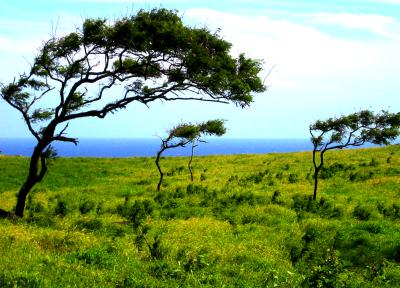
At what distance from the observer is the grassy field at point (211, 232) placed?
13.0 meters

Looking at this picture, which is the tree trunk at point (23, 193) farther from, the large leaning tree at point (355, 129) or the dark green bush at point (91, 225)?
the large leaning tree at point (355, 129)

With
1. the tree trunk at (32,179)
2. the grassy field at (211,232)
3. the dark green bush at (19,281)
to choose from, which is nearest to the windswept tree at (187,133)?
the grassy field at (211,232)

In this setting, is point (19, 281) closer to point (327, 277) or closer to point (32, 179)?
point (327, 277)

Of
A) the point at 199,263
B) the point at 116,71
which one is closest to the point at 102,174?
the point at 116,71

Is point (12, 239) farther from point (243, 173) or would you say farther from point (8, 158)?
point (8, 158)

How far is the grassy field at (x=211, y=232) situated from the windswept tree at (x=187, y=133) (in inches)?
147

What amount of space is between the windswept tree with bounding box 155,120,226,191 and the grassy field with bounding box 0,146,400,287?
3.73 m

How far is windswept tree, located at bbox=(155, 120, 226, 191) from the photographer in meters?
44.4

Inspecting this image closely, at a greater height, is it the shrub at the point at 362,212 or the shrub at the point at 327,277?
the shrub at the point at 327,277

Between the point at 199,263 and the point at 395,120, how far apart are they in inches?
1121

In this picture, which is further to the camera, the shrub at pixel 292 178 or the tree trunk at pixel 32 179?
the shrub at pixel 292 178

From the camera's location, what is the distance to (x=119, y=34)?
71.3 ft

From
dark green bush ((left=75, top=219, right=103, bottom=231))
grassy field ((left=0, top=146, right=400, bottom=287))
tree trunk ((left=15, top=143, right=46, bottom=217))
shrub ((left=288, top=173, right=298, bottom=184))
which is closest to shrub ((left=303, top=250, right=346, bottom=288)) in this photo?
grassy field ((left=0, top=146, right=400, bottom=287))

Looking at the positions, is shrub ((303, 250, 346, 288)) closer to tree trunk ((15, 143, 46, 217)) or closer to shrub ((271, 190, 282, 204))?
tree trunk ((15, 143, 46, 217))
